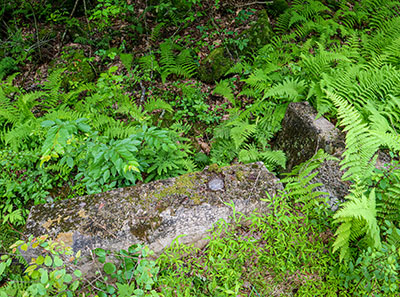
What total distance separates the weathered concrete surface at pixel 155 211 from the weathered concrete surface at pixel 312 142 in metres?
0.55

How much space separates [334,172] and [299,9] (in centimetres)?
457

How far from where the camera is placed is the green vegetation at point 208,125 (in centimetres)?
210

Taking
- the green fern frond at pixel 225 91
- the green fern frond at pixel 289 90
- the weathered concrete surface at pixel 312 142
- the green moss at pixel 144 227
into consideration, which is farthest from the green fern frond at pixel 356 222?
the green fern frond at pixel 225 91

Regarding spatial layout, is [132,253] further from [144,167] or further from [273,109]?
[273,109]

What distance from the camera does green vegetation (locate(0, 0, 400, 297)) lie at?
6.88 ft

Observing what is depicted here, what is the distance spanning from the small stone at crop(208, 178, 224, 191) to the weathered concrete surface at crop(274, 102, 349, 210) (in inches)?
41.2

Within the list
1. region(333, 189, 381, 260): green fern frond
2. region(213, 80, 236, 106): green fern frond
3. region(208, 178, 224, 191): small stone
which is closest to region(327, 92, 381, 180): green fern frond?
region(333, 189, 381, 260): green fern frond

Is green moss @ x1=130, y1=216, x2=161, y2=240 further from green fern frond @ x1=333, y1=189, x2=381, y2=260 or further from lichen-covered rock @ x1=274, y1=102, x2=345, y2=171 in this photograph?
lichen-covered rock @ x1=274, y1=102, x2=345, y2=171

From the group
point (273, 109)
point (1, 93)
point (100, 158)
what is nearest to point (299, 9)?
point (273, 109)

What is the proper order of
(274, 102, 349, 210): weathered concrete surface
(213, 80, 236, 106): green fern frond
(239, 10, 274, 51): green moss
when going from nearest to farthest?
(274, 102, 349, 210): weathered concrete surface < (213, 80, 236, 106): green fern frond < (239, 10, 274, 51): green moss

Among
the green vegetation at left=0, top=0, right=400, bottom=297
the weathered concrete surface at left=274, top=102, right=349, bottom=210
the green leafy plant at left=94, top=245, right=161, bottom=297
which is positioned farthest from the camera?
the weathered concrete surface at left=274, top=102, right=349, bottom=210

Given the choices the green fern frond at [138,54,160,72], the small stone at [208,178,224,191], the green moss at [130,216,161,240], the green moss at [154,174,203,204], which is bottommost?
the green moss at [130,216,161,240]

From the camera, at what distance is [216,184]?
2.78m

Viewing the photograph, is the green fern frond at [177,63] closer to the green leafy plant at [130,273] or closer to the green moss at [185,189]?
the green moss at [185,189]
